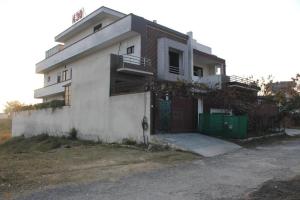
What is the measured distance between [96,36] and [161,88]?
38.6 ft

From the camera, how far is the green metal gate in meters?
18.2

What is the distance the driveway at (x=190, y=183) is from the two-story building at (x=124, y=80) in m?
6.04

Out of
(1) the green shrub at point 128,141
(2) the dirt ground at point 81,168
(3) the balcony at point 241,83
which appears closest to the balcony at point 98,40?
(1) the green shrub at point 128,141

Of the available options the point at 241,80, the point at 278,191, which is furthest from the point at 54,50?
the point at 278,191

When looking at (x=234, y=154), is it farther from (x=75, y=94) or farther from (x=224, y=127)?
(x=75, y=94)

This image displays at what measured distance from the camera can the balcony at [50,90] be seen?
33384 mm

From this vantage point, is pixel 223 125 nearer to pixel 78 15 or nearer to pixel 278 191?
pixel 278 191

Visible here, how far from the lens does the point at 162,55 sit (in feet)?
78.7

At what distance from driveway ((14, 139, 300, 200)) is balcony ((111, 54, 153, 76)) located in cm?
1029

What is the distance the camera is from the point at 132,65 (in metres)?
20.9

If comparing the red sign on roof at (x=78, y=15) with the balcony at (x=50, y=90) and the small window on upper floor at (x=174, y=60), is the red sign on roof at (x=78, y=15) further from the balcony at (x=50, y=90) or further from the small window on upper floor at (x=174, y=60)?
the small window on upper floor at (x=174, y=60)

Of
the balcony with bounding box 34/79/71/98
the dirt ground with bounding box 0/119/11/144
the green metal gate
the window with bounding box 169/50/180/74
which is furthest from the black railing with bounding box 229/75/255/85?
the dirt ground with bounding box 0/119/11/144

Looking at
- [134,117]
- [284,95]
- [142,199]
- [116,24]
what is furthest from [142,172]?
[284,95]

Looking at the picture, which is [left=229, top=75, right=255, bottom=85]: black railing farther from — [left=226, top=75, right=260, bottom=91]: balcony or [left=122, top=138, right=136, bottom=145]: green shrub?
[left=122, top=138, right=136, bottom=145]: green shrub
